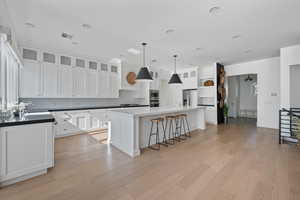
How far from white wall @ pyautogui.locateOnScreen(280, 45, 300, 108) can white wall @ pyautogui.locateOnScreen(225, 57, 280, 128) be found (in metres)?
1.30

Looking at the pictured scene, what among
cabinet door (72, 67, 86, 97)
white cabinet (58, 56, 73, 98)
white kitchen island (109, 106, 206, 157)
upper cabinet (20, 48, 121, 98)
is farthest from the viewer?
cabinet door (72, 67, 86, 97)

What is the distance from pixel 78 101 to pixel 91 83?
2.75ft

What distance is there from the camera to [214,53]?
481 centimetres

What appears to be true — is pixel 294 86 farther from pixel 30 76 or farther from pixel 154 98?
pixel 30 76

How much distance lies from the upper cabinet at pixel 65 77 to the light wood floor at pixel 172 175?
6.69 ft

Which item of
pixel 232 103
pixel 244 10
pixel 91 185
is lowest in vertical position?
pixel 91 185

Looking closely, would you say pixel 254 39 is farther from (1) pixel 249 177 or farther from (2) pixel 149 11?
(1) pixel 249 177

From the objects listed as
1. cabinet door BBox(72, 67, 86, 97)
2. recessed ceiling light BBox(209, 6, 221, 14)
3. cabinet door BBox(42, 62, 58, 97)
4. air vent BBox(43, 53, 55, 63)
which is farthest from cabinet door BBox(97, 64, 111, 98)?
recessed ceiling light BBox(209, 6, 221, 14)

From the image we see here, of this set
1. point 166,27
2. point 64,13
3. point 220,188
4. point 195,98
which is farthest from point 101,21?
point 195,98

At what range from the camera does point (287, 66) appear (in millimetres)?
4102

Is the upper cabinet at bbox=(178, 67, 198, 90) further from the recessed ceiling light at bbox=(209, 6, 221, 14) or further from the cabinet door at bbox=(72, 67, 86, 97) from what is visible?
the cabinet door at bbox=(72, 67, 86, 97)

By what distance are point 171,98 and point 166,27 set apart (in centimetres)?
541

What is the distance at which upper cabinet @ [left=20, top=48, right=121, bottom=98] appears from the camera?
411 centimetres

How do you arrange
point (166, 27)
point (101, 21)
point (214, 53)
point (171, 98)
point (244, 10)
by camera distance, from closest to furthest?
point (244, 10), point (101, 21), point (166, 27), point (214, 53), point (171, 98)
